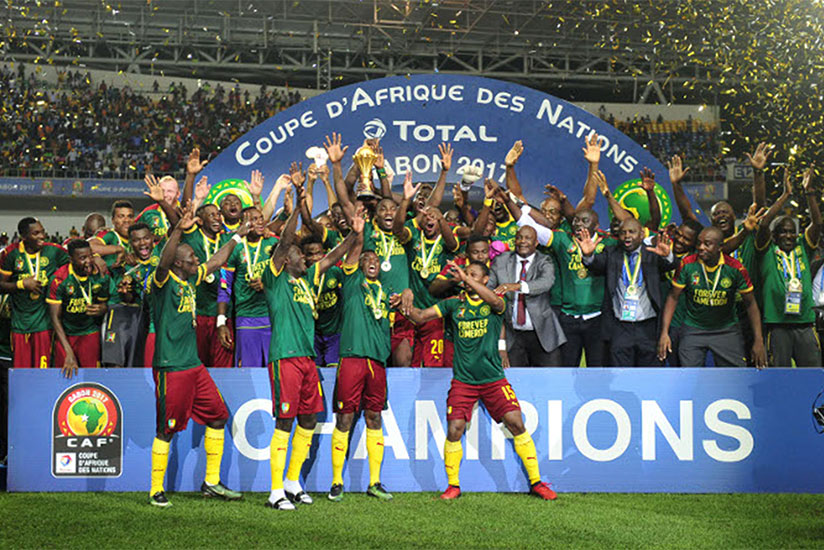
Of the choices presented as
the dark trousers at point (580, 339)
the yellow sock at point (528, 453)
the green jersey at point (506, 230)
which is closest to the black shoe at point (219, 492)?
the yellow sock at point (528, 453)

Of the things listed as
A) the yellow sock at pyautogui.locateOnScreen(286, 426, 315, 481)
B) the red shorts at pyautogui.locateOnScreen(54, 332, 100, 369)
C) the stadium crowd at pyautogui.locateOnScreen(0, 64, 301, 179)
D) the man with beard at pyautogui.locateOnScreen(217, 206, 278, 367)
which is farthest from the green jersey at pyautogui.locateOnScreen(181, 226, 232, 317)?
the stadium crowd at pyautogui.locateOnScreen(0, 64, 301, 179)

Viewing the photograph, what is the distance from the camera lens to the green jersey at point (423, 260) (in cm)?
910

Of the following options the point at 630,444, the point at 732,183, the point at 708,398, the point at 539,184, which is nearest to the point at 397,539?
the point at 630,444

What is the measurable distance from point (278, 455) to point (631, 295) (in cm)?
348

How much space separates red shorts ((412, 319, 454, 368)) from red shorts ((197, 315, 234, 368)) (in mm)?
1740

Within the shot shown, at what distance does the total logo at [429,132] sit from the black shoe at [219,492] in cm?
535

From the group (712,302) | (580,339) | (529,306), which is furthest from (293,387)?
(712,302)

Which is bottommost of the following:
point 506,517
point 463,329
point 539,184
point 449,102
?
point 506,517

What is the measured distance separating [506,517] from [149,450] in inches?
116

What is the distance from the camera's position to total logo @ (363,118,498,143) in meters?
11.8

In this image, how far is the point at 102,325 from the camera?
9.57 meters

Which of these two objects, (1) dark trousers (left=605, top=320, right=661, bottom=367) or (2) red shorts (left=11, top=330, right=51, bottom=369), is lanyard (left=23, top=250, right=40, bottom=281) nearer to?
(2) red shorts (left=11, top=330, right=51, bottom=369)

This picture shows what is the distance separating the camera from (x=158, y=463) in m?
7.33

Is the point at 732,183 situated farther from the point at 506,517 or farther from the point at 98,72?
the point at 506,517
